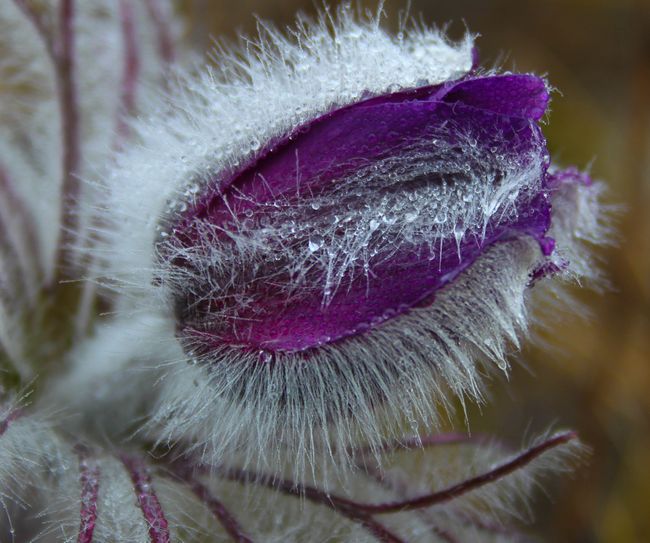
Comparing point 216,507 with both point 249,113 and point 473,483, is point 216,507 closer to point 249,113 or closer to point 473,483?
point 473,483

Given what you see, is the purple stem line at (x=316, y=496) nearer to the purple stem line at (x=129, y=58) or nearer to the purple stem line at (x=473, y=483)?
the purple stem line at (x=473, y=483)

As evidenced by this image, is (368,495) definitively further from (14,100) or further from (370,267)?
(14,100)

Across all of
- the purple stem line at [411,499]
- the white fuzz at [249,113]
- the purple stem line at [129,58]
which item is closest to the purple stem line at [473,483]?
the purple stem line at [411,499]

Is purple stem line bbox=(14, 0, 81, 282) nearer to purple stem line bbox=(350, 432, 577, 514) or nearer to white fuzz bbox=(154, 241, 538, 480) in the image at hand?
white fuzz bbox=(154, 241, 538, 480)

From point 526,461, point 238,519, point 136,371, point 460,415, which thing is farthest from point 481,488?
point 460,415

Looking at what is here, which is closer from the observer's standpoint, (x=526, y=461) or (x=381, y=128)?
(x=381, y=128)

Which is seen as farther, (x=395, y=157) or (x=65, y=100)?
(x=65, y=100)

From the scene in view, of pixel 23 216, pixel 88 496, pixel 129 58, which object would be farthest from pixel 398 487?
pixel 129 58
